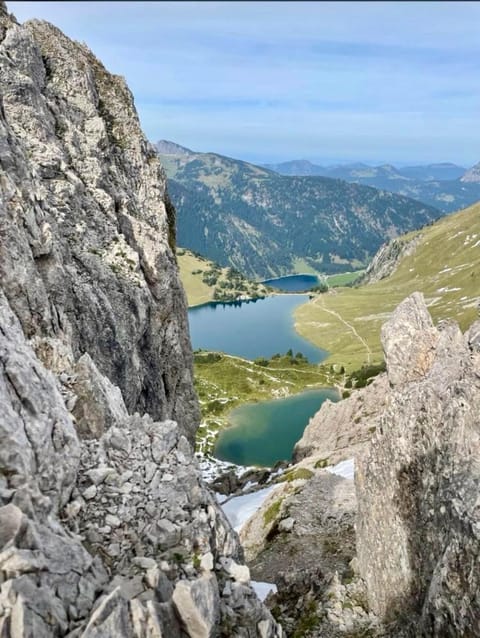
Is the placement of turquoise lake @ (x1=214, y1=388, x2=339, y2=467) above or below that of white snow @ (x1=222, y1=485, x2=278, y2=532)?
below

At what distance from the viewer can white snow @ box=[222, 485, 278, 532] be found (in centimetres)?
5581

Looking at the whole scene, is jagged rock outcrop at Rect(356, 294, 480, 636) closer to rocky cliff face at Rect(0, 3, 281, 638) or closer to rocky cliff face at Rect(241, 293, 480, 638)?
rocky cliff face at Rect(241, 293, 480, 638)

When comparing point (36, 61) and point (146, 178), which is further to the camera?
point (146, 178)

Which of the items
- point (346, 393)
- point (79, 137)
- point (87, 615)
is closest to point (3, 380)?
point (87, 615)

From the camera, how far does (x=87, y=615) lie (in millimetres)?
12242

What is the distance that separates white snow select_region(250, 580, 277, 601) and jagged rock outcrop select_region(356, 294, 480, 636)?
7.08 meters

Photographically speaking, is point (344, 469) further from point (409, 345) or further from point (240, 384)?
point (240, 384)

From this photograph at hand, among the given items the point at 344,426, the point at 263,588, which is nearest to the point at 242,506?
the point at 344,426

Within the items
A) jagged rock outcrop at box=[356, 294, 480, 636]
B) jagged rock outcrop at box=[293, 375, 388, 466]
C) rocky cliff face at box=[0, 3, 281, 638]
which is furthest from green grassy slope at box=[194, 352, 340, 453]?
jagged rock outcrop at box=[356, 294, 480, 636]

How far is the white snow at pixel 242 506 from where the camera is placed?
183ft

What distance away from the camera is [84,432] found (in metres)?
19.8

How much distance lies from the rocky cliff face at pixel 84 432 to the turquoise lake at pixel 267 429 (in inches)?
2728

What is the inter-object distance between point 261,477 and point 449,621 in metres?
61.6

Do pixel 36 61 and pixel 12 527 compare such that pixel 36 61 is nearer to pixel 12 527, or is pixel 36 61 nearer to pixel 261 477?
pixel 12 527
